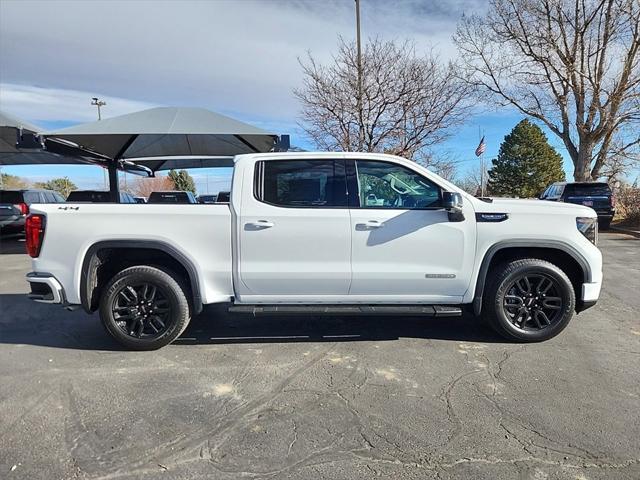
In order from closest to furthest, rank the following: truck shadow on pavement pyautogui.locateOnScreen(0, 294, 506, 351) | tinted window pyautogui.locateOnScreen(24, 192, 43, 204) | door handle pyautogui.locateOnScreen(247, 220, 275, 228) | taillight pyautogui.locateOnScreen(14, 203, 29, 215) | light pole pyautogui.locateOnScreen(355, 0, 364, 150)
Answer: door handle pyautogui.locateOnScreen(247, 220, 275, 228), truck shadow on pavement pyautogui.locateOnScreen(0, 294, 506, 351), taillight pyautogui.locateOnScreen(14, 203, 29, 215), tinted window pyautogui.locateOnScreen(24, 192, 43, 204), light pole pyautogui.locateOnScreen(355, 0, 364, 150)

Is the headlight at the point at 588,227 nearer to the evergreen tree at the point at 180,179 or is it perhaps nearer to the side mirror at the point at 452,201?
the side mirror at the point at 452,201

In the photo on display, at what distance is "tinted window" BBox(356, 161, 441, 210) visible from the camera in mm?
4383

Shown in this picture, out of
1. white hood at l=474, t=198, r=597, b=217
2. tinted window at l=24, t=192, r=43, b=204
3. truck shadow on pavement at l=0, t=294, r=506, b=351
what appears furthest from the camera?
tinted window at l=24, t=192, r=43, b=204

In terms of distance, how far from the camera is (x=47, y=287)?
4.24 metres

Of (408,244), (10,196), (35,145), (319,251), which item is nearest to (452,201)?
(408,244)

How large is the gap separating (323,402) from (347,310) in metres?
1.08

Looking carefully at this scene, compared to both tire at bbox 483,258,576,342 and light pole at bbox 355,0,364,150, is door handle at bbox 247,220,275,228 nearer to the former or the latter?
tire at bbox 483,258,576,342

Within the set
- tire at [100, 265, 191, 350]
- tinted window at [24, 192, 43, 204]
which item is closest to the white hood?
tire at [100, 265, 191, 350]

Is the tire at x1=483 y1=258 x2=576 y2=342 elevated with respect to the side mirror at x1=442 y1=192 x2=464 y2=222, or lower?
lower

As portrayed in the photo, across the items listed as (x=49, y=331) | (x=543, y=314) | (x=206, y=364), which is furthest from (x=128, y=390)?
(x=543, y=314)

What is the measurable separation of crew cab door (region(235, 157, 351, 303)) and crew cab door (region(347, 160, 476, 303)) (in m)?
0.15

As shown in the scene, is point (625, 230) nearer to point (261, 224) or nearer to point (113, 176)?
point (261, 224)

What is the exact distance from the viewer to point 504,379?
3.75m

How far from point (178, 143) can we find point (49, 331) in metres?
9.16
